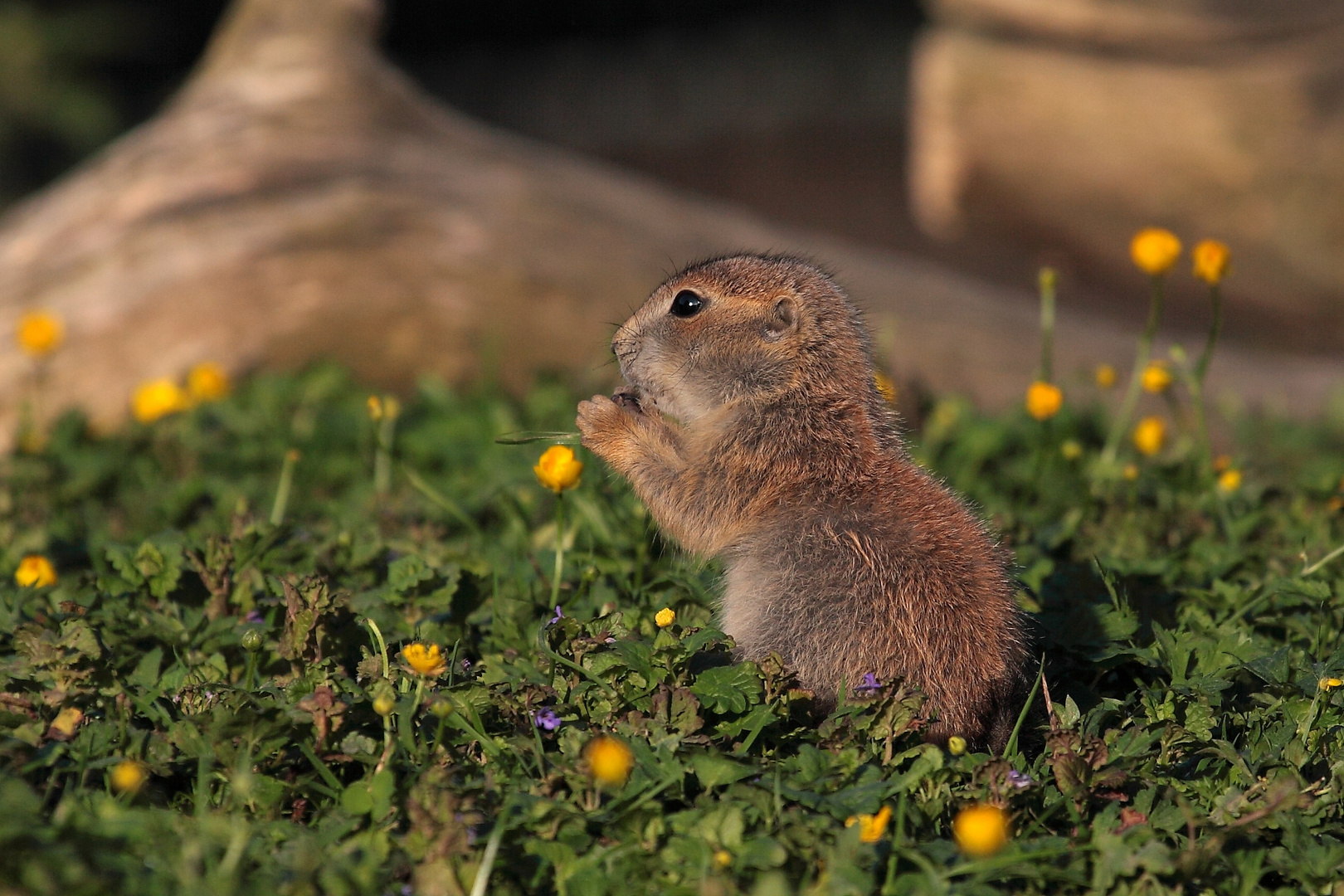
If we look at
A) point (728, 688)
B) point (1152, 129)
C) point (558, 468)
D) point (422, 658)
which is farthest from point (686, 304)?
point (1152, 129)

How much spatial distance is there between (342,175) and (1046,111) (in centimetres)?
484

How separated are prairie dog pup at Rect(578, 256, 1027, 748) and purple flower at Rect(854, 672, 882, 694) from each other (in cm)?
4

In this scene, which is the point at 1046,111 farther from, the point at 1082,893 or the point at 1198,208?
the point at 1082,893

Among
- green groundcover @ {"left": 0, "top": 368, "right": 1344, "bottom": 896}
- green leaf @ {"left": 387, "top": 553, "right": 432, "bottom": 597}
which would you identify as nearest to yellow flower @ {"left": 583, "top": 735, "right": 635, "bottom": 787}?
green groundcover @ {"left": 0, "top": 368, "right": 1344, "bottom": 896}

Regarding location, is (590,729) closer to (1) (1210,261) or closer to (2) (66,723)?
(2) (66,723)

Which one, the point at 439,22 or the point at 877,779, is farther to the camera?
the point at 439,22

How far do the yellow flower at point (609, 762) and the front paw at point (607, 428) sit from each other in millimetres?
1009

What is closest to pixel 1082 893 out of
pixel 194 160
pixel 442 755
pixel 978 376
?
pixel 442 755

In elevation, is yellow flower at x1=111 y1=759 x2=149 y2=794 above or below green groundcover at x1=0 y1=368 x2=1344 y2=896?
above

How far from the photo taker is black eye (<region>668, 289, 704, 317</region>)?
3768 mm

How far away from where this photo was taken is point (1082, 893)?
262 centimetres

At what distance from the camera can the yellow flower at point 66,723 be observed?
287cm

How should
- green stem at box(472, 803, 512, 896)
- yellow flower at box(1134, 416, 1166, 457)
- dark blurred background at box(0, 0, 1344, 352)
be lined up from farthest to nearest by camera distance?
dark blurred background at box(0, 0, 1344, 352) → yellow flower at box(1134, 416, 1166, 457) → green stem at box(472, 803, 512, 896)

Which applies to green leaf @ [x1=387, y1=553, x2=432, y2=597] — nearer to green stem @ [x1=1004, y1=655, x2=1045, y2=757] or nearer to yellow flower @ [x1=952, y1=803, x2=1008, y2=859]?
green stem @ [x1=1004, y1=655, x2=1045, y2=757]
